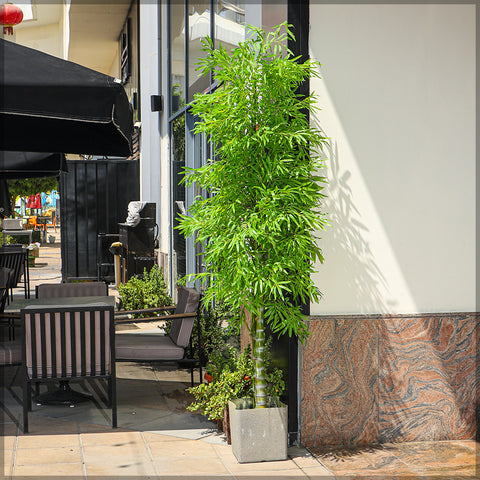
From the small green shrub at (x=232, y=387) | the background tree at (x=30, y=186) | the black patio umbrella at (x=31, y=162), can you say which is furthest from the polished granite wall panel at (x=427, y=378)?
the background tree at (x=30, y=186)

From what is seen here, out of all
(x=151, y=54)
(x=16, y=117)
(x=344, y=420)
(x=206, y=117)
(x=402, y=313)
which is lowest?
(x=344, y=420)

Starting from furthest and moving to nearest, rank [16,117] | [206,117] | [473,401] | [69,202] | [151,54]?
[69,202] < [151,54] < [16,117] < [473,401] < [206,117]

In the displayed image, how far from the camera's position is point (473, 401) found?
518 cm

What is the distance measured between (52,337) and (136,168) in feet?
32.5

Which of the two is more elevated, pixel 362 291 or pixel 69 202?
pixel 69 202

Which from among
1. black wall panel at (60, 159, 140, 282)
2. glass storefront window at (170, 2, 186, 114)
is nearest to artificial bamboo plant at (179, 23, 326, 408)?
glass storefront window at (170, 2, 186, 114)

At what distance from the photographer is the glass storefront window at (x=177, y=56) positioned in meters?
9.69

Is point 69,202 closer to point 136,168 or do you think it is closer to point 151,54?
point 136,168

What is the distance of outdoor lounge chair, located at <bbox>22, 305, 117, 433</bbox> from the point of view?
5.01 metres

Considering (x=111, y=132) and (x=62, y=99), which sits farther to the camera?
(x=111, y=132)

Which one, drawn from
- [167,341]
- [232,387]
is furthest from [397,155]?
[167,341]

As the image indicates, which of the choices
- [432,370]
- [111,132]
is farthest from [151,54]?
[432,370]

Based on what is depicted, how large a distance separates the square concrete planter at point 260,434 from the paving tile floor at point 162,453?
0.22 ft

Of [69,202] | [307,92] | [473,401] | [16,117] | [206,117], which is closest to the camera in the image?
[206,117]
